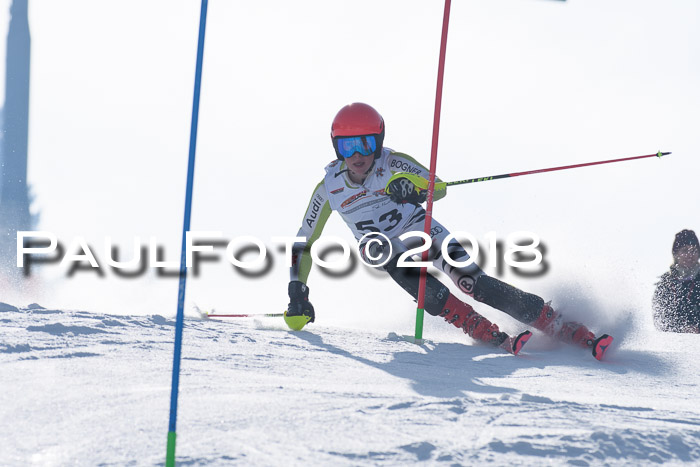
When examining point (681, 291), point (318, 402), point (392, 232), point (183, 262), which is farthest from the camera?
point (681, 291)

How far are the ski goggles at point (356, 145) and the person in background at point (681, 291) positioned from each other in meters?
3.14

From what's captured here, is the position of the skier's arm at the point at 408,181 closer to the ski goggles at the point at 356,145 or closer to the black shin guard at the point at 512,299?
the ski goggles at the point at 356,145

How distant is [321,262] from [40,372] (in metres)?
2.73

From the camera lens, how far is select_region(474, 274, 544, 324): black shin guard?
4.95 m

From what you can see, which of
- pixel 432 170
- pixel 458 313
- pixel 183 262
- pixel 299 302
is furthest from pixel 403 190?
pixel 183 262

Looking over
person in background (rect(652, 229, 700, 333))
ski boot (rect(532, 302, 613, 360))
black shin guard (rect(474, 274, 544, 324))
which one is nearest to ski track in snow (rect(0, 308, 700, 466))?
ski boot (rect(532, 302, 613, 360))

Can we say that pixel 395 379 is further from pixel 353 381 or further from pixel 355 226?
pixel 355 226

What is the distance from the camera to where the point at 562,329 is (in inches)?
198

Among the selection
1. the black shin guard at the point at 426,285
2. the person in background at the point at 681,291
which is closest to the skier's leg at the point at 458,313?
the black shin guard at the point at 426,285

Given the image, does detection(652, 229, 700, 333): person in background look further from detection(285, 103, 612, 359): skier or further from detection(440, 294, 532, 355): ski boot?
detection(440, 294, 532, 355): ski boot

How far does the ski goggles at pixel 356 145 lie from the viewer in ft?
17.1

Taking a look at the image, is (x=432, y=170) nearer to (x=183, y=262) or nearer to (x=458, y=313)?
(x=458, y=313)

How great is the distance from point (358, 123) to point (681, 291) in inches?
133

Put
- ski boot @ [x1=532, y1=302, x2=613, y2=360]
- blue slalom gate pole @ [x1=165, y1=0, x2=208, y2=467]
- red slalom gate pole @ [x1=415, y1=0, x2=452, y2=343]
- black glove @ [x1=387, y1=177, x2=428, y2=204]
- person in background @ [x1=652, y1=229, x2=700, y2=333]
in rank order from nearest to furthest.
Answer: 1. blue slalom gate pole @ [x1=165, y1=0, x2=208, y2=467]
2. ski boot @ [x1=532, y1=302, x2=613, y2=360]
3. black glove @ [x1=387, y1=177, x2=428, y2=204]
4. red slalom gate pole @ [x1=415, y1=0, x2=452, y2=343]
5. person in background @ [x1=652, y1=229, x2=700, y2=333]
